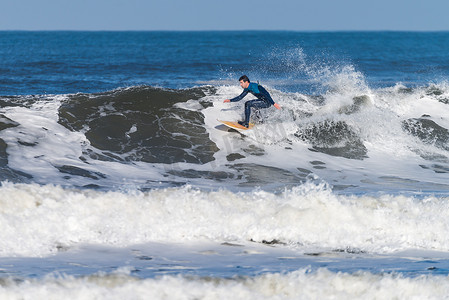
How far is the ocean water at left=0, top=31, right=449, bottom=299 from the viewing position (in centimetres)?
532

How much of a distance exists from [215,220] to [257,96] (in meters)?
5.86

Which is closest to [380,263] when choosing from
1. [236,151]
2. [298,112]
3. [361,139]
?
[236,151]

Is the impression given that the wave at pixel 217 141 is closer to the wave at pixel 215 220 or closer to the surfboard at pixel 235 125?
the surfboard at pixel 235 125

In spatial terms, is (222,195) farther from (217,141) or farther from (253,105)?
(253,105)

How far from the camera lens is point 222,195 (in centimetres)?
805

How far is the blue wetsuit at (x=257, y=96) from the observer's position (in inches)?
498

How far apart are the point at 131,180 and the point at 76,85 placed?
1244 centimetres

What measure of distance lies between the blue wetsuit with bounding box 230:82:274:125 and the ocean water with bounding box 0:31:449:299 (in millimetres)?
614

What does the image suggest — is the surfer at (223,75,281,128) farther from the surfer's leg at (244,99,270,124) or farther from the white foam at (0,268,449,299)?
the white foam at (0,268,449,299)

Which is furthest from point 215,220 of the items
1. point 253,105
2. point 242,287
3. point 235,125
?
point 235,125

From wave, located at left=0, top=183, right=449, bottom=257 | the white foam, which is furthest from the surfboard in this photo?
the white foam

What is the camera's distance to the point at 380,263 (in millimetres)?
6137

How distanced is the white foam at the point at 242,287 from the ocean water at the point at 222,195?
1 centimetres

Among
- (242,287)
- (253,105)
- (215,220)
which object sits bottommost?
(242,287)
